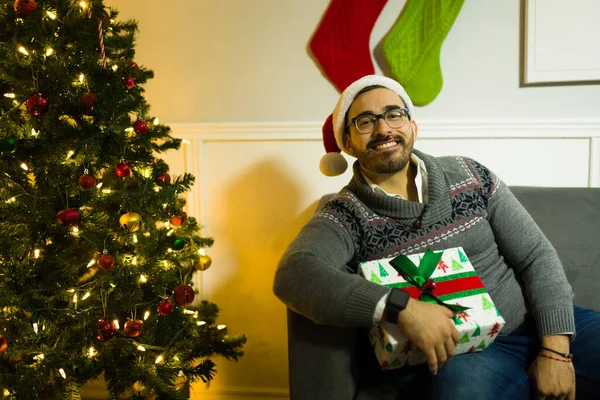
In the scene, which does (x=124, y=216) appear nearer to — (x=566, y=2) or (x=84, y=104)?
(x=84, y=104)

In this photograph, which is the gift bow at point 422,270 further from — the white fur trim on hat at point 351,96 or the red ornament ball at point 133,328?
the red ornament ball at point 133,328

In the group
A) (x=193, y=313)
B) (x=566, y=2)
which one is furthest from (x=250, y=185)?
(x=566, y=2)

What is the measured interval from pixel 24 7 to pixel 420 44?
4.49 feet

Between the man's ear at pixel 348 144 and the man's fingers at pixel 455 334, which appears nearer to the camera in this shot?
the man's fingers at pixel 455 334

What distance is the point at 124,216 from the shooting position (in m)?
1.36

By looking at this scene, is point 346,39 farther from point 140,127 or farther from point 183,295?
point 183,295

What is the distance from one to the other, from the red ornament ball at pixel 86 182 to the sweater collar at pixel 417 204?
79cm

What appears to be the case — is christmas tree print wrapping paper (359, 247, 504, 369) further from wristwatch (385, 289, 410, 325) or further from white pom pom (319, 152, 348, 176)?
white pom pom (319, 152, 348, 176)

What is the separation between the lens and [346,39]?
5.99 feet

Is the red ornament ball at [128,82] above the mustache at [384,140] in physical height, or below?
above

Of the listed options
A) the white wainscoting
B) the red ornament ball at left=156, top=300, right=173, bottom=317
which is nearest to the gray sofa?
the white wainscoting

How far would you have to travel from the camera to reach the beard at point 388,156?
1325 mm

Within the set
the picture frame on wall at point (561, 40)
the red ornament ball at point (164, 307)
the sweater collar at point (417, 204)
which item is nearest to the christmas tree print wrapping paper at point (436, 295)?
the sweater collar at point (417, 204)

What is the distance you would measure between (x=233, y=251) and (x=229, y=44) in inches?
35.8
